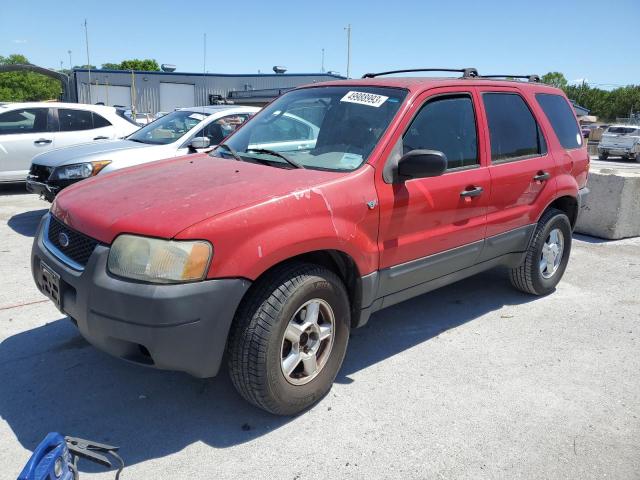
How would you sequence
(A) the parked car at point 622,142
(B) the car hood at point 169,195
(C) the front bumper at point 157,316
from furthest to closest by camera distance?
(A) the parked car at point 622,142 < (B) the car hood at point 169,195 < (C) the front bumper at point 157,316

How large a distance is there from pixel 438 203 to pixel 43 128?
323 inches

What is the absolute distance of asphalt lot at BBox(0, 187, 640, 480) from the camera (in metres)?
2.71

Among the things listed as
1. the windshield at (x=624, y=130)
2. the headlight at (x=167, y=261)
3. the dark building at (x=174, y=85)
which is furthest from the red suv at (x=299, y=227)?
the dark building at (x=174, y=85)

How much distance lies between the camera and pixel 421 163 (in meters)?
3.21

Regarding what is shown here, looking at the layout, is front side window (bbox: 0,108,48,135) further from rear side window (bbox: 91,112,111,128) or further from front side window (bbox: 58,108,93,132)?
rear side window (bbox: 91,112,111,128)

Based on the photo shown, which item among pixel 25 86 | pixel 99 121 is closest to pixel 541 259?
pixel 99 121

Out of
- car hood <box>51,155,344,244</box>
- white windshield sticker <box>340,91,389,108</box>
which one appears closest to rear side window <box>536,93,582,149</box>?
white windshield sticker <box>340,91,389,108</box>

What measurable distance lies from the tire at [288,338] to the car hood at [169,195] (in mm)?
448

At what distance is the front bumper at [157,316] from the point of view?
2.47 meters

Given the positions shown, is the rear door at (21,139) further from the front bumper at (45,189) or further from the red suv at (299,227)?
the red suv at (299,227)

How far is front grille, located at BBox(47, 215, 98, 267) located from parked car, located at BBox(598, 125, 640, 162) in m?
29.0

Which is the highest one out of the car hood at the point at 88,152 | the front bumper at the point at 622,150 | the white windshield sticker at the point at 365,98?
the white windshield sticker at the point at 365,98

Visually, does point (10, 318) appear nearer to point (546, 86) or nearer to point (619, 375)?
point (619, 375)

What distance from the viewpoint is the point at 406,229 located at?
3463 millimetres
